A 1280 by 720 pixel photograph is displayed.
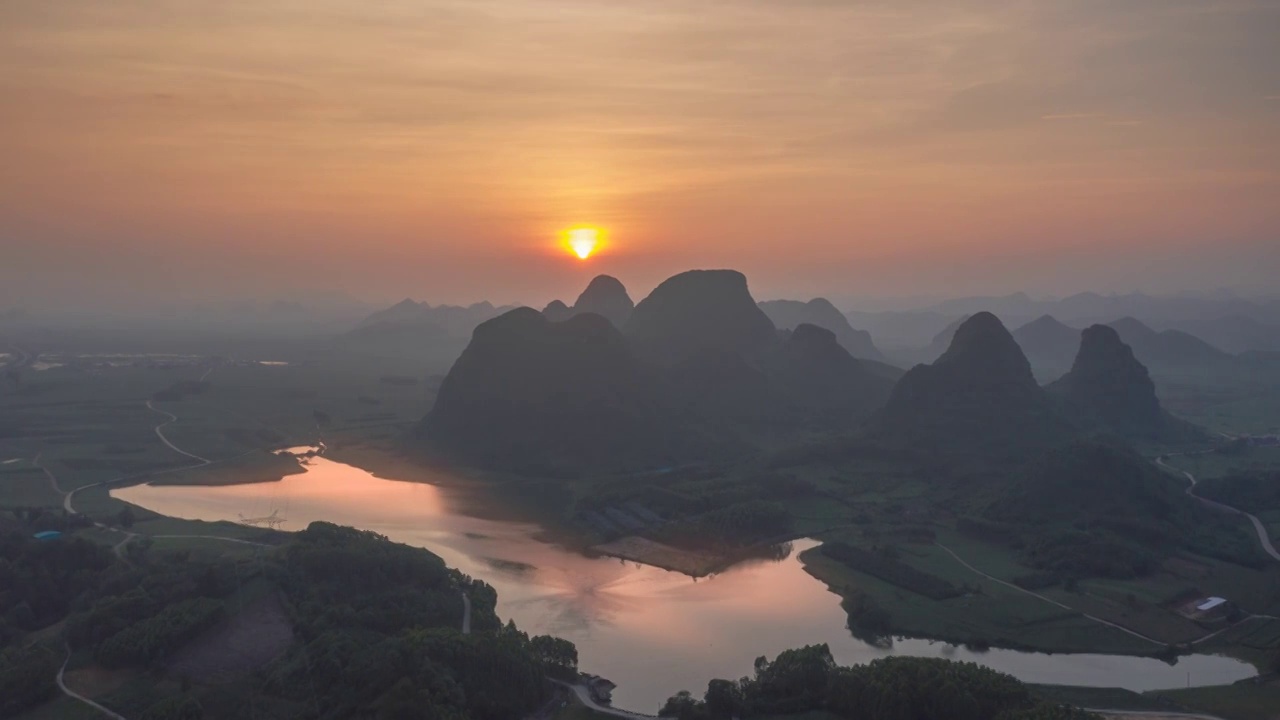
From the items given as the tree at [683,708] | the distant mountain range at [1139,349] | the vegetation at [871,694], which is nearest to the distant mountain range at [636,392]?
the tree at [683,708]

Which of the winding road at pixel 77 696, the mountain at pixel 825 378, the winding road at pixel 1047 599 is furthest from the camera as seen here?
the mountain at pixel 825 378

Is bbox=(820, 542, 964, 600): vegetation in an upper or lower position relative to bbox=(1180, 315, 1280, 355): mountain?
lower

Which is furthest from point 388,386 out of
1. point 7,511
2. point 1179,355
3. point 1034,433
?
point 1179,355

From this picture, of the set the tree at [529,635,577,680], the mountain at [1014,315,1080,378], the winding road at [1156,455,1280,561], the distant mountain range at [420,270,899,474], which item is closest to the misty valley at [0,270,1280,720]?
the tree at [529,635,577,680]

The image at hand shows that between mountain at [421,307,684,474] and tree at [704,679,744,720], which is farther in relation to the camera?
mountain at [421,307,684,474]

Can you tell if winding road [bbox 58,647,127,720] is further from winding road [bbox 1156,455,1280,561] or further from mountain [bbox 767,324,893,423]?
mountain [bbox 767,324,893,423]

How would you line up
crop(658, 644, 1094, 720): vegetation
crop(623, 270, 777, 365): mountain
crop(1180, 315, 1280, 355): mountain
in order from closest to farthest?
crop(658, 644, 1094, 720): vegetation < crop(623, 270, 777, 365): mountain < crop(1180, 315, 1280, 355): mountain

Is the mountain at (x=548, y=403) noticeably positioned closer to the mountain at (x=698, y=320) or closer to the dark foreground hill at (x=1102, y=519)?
the mountain at (x=698, y=320)
